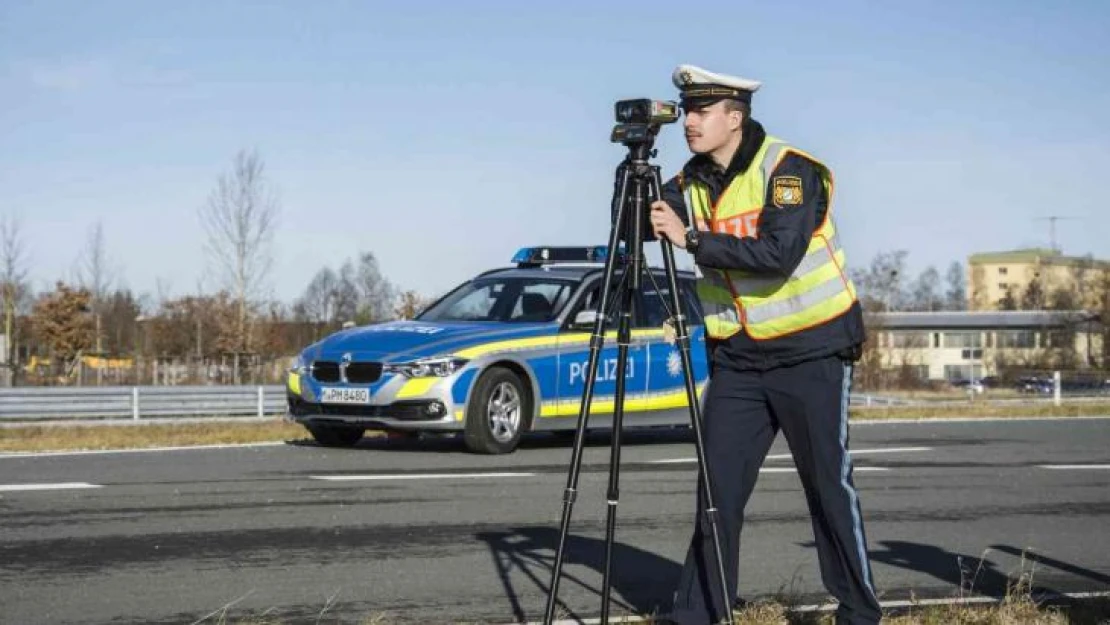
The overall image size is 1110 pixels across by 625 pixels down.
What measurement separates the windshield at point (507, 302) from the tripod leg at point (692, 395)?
9564 millimetres

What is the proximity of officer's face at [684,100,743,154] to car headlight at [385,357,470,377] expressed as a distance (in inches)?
339

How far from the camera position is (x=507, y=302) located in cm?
1496

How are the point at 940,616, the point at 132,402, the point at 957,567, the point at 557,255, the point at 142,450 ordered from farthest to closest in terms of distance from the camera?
1. the point at 132,402
2. the point at 557,255
3. the point at 142,450
4. the point at 957,567
5. the point at 940,616

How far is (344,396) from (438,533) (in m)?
5.65

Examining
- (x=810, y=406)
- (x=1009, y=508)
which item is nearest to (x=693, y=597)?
(x=810, y=406)

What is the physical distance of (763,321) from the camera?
5168 mm

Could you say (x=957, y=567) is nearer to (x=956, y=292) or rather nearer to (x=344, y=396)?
(x=344, y=396)

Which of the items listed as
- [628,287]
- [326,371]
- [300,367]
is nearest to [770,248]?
[628,287]

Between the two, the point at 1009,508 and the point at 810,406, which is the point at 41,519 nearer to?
the point at 810,406

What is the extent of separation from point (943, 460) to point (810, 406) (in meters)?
9.15

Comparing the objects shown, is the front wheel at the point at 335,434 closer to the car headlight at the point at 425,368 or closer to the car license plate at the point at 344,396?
the car license plate at the point at 344,396

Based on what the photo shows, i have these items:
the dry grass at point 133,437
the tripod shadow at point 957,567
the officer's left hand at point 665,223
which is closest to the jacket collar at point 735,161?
the officer's left hand at point 665,223

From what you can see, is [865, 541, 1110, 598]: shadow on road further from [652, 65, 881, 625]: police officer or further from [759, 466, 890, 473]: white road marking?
[759, 466, 890, 473]: white road marking

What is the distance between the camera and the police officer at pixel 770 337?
5121mm
